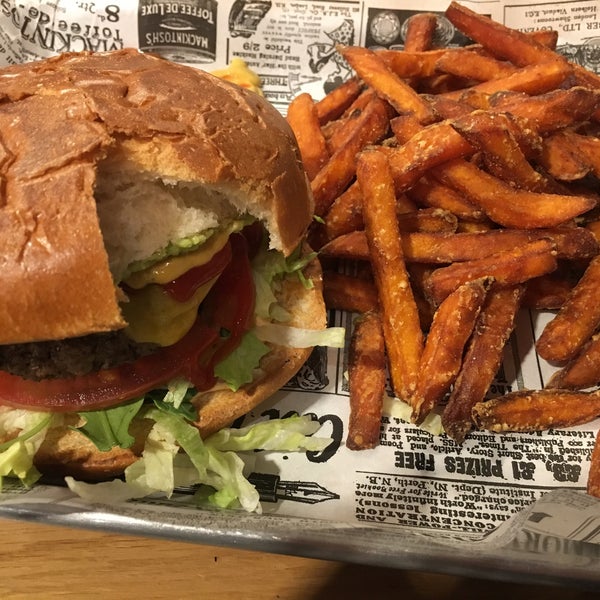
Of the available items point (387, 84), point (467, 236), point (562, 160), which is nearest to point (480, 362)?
point (467, 236)

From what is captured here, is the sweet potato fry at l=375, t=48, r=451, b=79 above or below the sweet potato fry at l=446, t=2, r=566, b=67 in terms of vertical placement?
below

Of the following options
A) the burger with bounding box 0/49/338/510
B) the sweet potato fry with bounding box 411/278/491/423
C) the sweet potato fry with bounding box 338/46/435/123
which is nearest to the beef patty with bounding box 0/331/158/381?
the burger with bounding box 0/49/338/510

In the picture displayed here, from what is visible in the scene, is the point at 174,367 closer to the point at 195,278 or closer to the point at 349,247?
the point at 195,278

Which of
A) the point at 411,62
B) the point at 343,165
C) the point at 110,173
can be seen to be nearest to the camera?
Answer: the point at 110,173

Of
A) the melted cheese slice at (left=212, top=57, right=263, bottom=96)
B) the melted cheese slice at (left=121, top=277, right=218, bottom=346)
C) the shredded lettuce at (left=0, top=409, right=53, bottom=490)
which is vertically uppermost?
the melted cheese slice at (left=212, top=57, right=263, bottom=96)

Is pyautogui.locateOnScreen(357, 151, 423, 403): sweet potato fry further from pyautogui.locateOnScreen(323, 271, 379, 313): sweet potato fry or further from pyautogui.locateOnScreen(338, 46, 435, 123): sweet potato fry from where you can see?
pyautogui.locateOnScreen(338, 46, 435, 123): sweet potato fry
